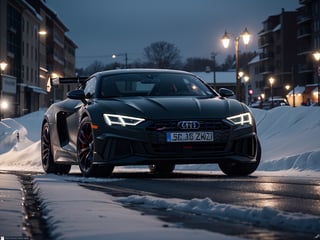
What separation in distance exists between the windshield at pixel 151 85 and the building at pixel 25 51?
2056 inches

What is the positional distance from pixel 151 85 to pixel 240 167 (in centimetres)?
155

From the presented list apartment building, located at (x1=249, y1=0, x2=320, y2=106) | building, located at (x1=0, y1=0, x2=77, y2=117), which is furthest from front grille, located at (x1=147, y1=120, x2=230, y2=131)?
apartment building, located at (x1=249, y1=0, x2=320, y2=106)

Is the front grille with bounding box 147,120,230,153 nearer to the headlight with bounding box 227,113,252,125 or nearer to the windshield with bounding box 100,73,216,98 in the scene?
the headlight with bounding box 227,113,252,125

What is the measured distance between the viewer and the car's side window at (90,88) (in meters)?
10.6

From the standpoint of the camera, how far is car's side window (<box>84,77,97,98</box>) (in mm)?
10594

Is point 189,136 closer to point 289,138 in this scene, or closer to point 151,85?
point 151,85

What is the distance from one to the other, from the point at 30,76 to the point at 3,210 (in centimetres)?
8752

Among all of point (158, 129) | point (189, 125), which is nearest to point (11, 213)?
point (158, 129)

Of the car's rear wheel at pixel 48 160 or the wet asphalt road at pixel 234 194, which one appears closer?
the wet asphalt road at pixel 234 194

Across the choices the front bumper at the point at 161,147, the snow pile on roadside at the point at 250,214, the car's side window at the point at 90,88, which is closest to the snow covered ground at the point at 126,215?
the snow pile on roadside at the point at 250,214

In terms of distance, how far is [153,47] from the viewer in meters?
133

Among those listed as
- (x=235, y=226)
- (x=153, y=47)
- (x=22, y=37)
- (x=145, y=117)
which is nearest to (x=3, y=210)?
(x=235, y=226)

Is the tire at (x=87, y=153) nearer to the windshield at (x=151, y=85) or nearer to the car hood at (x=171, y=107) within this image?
the car hood at (x=171, y=107)

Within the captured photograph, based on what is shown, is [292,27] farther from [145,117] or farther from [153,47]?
[145,117]
